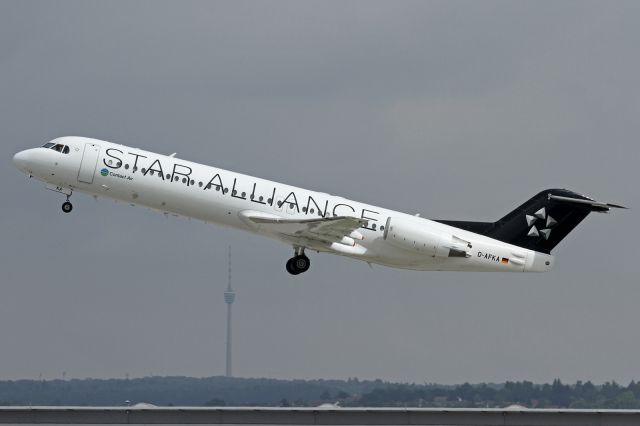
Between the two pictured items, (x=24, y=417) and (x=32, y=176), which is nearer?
(x=24, y=417)

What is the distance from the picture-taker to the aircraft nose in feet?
173

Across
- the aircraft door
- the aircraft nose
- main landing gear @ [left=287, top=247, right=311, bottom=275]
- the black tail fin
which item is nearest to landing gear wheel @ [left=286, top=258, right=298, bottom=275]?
main landing gear @ [left=287, top=247, right=311, bottom=275]

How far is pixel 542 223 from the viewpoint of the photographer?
56.9 meters

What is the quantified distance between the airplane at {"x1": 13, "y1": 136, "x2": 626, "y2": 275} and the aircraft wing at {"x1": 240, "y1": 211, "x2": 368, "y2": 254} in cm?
4

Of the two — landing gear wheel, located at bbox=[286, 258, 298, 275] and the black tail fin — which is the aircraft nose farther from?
the black tail fin

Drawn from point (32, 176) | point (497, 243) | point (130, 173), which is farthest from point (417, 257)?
point (32, 176)

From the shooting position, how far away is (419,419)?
1880 inches

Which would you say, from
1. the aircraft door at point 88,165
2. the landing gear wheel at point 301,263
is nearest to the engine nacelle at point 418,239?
the landing gear wheel at point 301,263

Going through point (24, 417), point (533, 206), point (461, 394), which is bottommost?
point (24, 417)

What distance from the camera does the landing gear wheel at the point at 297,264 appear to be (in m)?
54.3

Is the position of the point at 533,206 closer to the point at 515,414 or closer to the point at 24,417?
the point at 515,414

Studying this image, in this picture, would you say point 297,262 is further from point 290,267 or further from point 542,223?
point 542,223

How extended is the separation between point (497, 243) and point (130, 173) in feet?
49.0

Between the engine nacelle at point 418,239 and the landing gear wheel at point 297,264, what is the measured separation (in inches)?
129
